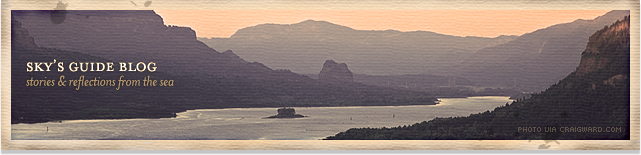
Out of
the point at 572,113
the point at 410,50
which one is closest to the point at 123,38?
the point at 410,50

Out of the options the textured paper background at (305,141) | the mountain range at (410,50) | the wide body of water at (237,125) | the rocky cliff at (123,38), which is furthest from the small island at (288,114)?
the rocky cliff at (123,38)

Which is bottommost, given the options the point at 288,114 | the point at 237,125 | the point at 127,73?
the point at 237,125

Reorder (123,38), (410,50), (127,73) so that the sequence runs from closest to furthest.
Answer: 1. (123,38)
2. (127,73)
3. (410,50)

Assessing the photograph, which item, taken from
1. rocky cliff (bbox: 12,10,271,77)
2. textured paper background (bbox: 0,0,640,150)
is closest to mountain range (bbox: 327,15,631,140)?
textured paper background (bbox: 0,0,640,150)

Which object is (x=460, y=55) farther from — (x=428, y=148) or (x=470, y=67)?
(x=428, y=148)

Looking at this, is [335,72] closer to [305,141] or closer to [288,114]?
[288,114]

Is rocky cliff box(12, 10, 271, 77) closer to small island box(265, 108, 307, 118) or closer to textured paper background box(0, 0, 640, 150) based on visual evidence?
textured paper background box(0, 0, 640, 150)

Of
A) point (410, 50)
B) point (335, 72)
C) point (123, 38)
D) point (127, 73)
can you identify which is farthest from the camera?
point (335, 72)

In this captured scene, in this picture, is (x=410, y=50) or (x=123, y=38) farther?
(x=410, y=50)
